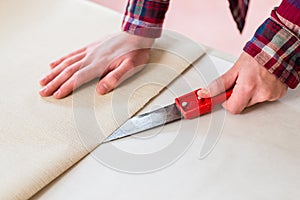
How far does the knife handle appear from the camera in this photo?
30.4 inches

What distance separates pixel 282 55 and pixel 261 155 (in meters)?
0.18

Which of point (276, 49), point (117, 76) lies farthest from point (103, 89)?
point (276, 49)

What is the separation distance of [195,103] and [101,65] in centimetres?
21

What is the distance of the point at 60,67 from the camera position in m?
0.88

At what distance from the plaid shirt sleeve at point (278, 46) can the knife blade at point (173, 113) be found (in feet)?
0.27

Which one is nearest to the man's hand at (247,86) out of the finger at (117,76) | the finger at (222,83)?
the finger at (222,83)

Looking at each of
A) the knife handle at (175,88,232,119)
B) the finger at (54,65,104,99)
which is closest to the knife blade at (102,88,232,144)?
the knife handle at (175,88,232,119)

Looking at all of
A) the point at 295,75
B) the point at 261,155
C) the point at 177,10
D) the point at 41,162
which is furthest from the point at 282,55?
the point at 177,10

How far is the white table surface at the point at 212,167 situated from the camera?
2.16ft

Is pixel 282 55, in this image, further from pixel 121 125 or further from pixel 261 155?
pixel 121 125

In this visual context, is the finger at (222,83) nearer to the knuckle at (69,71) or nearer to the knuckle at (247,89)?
the knuckle at (247,89)

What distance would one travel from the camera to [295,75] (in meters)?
0.80

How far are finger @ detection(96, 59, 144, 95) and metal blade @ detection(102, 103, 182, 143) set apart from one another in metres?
0.09

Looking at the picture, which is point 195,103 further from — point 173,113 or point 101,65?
point 101,65
